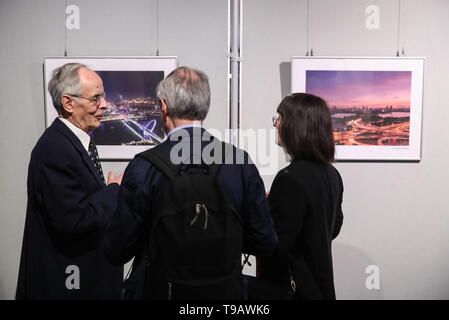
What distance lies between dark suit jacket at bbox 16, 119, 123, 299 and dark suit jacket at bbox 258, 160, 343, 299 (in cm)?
74

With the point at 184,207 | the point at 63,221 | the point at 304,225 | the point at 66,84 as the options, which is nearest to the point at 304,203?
the point at 304,225

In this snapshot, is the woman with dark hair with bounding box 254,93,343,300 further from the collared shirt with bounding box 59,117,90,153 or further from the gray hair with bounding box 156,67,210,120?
the collared shirt with bounding box 59,117,90,153

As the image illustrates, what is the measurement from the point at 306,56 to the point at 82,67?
1466mm

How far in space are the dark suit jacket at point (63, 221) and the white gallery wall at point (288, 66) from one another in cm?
100

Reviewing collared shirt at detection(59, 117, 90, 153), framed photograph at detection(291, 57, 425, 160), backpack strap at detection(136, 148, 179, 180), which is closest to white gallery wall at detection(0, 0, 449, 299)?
A: framed photograph at detection(291, 57, 425, 160)

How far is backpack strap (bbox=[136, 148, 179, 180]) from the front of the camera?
1.15 meters

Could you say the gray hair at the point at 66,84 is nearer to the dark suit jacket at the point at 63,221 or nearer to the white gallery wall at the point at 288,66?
the dark suit jacket at the point at 63,221

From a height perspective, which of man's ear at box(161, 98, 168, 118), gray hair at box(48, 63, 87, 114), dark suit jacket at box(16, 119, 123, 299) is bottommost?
dark suit jacket at box(16, 119, 123, 299)

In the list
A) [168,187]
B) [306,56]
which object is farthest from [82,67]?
[306,56]

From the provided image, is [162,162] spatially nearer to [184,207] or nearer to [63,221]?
[184,207]

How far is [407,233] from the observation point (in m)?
2.67

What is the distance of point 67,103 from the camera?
5.68 ft

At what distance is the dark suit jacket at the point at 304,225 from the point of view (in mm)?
1475

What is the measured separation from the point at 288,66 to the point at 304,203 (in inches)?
54.8
